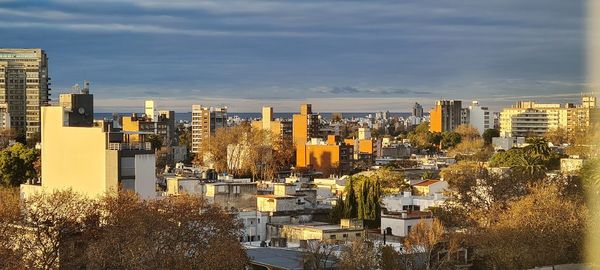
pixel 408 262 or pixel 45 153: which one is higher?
pixel 45 153

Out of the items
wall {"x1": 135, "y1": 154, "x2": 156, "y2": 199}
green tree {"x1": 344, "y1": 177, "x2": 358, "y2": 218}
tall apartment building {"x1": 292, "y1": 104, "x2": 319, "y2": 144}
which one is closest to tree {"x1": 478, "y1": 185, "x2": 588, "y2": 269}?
green tree {"x1": 344, "y1": 177, "x2": 358, "y2": 218}

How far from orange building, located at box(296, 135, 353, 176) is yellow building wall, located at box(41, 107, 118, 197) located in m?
32.3

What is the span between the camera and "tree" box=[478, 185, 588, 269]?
2044 cm

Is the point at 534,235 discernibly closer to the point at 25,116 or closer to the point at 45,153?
the point at 45,153

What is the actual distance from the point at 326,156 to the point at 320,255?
3803cm

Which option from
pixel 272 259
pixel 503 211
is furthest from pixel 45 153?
pixel 503 211

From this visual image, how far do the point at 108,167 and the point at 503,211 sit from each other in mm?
9168

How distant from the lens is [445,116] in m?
106

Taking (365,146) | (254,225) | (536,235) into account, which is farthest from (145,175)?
A: (365,146)

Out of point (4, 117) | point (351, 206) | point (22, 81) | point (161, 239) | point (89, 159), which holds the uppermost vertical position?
point (22, 81)

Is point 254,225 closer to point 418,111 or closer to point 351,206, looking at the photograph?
point 351,206

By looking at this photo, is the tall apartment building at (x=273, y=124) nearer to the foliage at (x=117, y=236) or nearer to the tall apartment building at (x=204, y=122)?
the tall apartment building at (x=204, y=122)

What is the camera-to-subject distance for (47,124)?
24656 millimetres

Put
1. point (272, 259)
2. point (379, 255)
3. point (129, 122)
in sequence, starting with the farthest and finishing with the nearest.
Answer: point (129, 122), point (272, 259), point (379, 255)
